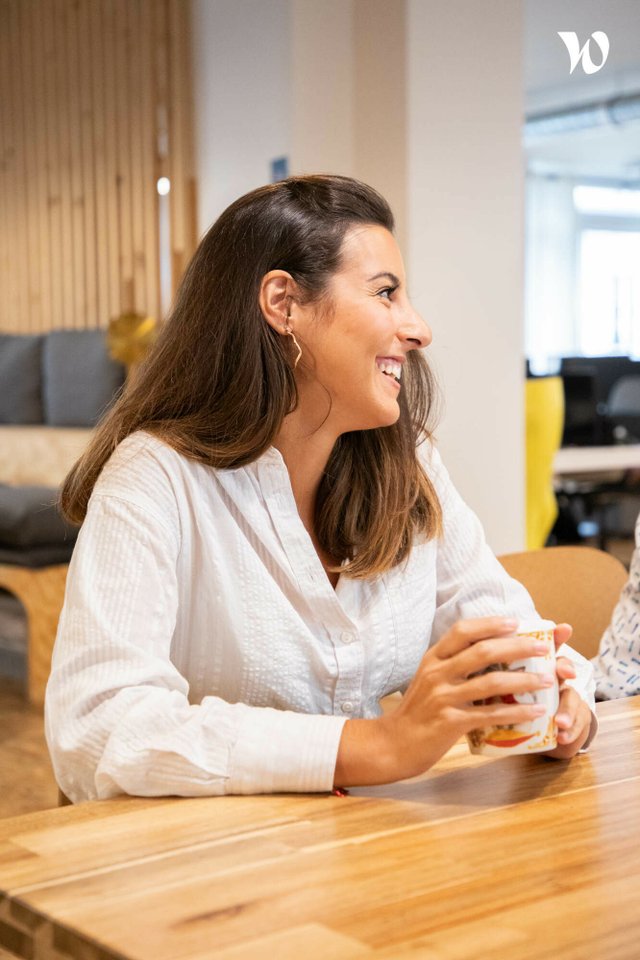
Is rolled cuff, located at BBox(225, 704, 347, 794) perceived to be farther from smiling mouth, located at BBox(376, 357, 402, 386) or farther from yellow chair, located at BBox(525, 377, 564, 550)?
yellow chair, located at BBox(525, 377, 564, 550)

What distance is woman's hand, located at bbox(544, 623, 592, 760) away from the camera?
4.17 ft

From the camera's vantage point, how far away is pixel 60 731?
1.32 meters

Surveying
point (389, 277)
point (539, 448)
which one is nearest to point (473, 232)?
point (539, 448)

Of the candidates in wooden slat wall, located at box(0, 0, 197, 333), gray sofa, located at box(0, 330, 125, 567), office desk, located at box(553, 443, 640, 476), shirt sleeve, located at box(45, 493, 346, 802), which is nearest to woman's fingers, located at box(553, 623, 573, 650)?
shirt sleeve, located at box(45, 493, 346, 802)

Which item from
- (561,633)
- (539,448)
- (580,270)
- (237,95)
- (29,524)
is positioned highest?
(237,95)

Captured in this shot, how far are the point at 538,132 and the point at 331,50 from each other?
26.3ft

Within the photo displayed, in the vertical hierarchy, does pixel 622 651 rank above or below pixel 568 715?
below

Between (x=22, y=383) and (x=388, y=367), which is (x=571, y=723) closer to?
(x=388, y=367)

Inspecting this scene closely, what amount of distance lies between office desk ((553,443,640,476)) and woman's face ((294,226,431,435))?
14.2 feet

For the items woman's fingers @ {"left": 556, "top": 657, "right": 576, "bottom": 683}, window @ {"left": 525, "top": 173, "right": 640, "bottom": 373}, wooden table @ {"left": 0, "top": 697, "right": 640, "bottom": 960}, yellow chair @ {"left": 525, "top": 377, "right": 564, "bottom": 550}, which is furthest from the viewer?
window @ {"left": 525, "top": 173, "right": 640, "bottom": 373}

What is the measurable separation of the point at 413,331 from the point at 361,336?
0.07 metres

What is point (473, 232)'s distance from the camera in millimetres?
4043

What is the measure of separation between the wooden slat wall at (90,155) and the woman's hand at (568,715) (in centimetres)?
586

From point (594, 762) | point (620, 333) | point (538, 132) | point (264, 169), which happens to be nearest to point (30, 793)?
point (594, 762)
